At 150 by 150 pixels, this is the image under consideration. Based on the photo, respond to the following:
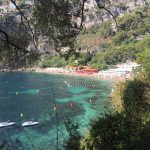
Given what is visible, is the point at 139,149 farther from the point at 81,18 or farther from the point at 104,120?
the point at 81,18

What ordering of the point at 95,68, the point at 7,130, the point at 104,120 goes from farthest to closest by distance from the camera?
1. the point at 95,68
2. the point at 7,130
3. the point at 104,120

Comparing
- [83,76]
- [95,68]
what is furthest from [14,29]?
[95,68]

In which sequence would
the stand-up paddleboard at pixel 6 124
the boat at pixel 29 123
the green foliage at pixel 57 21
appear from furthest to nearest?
the stand-up paddleboard at pixel 6 124, the boat at pixel 29 123, the green foliage at pixel 57 21

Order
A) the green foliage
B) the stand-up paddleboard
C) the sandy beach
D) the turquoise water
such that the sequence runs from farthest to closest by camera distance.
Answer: the sandy beach
the stand-up paddleboard
the turquoise water
the green foliage

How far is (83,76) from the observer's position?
354 feet

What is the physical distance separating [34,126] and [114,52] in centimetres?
8501

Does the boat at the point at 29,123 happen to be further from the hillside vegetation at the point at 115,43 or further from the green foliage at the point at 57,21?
the hillside vegetation at the point at 115,43

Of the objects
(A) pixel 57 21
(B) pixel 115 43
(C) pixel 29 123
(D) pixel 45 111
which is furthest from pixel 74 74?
(A) pixel 57 21

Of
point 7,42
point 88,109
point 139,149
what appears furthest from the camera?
point 88,109

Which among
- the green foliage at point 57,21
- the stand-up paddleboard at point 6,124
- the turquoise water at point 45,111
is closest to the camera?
the green foliage at point 57,21

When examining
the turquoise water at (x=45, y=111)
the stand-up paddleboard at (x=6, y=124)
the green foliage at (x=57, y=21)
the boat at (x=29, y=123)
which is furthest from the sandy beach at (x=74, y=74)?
the green foliage at (x=57, y=21)

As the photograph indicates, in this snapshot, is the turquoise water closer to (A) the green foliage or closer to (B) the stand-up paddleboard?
(B) the stand-up paddleboard

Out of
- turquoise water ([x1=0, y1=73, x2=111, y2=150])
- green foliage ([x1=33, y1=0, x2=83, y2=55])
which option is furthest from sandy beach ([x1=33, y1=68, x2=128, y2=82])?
green foliage ([x1=33, y1=0, x2=83, y2=55])

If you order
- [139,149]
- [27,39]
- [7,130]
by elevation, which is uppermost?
[27,39]
